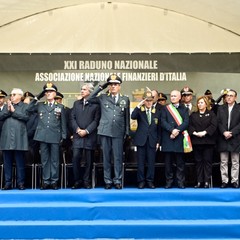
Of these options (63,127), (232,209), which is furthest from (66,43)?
(232,209)

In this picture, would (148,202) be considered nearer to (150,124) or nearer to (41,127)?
(150,124)

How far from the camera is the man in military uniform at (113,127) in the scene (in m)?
6.79

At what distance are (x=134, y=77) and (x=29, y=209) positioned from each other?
167 inches

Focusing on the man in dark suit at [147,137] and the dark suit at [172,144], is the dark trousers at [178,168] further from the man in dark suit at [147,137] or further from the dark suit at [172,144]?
the man in dark suit at [147,137]

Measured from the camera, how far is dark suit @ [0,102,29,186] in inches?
270

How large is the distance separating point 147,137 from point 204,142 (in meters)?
0.81

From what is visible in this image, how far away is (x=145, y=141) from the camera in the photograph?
22.7 ft

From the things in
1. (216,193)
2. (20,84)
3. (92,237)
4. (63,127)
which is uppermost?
(20,84)

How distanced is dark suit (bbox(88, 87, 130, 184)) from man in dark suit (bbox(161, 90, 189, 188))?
0.56 meters

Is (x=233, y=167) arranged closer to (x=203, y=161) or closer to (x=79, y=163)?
(x=203, y=161)

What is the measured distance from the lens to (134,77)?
31.2 ft

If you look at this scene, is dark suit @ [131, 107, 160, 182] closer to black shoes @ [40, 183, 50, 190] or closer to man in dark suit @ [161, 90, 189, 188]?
man in dark suit @ [161, 90, 189, 188]

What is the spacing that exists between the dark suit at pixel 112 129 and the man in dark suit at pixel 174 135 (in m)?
0.56

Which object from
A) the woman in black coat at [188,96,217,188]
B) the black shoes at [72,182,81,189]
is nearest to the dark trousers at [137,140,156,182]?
the woman in black coat at [188,96,217,188]
